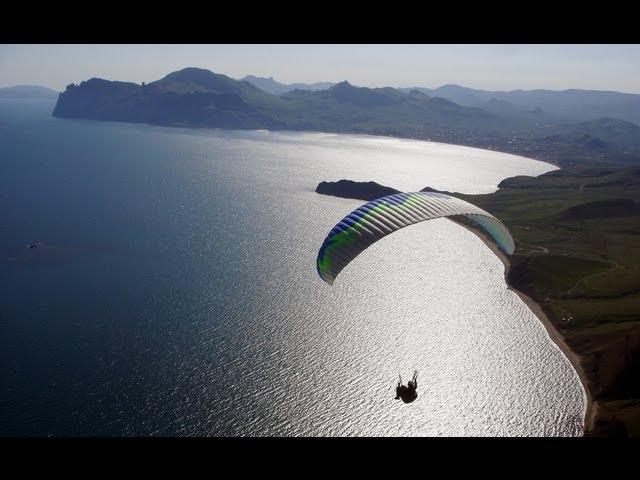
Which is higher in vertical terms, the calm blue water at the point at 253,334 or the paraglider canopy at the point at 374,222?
the paraglider canopy at the point at 374,222

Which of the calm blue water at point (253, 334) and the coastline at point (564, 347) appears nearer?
the calm blue water at point (253, 334)

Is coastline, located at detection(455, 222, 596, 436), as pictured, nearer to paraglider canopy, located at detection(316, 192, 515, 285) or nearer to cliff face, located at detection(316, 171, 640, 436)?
cliff face, located at detection(316, 171, 640, 436)

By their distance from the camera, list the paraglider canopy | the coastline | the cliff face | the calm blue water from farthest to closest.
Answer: the cliff face
the coastline
the calm blue water
the paraglider canopy

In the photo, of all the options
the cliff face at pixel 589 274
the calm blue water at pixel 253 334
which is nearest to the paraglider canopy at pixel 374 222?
the calm blue water at pixel 253 334

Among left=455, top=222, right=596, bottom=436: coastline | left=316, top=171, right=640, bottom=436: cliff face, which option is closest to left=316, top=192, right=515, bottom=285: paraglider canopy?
left=316, top=171, right=640, bottom=436: cliff face

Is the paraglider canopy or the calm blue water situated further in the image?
the calm blue water

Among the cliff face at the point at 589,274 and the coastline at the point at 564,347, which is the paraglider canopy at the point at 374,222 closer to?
the cliff face at the point at 589,274
